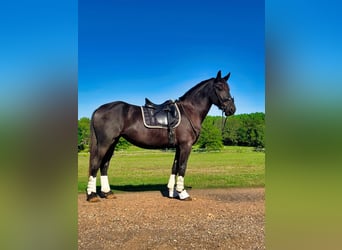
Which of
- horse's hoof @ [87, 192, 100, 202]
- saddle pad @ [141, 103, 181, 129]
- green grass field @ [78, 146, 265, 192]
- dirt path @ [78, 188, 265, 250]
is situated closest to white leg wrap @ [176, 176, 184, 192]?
dirt path @ [78, 188, 265, 250]

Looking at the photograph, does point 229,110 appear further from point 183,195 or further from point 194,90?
point 183,195

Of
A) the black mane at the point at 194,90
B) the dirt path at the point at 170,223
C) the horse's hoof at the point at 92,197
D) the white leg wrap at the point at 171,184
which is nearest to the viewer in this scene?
the dirt path at the point at 170,223

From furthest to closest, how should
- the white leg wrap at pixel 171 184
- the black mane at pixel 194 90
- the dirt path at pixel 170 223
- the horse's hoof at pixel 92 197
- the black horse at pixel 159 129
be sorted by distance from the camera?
the white leg wrap at pixel 171 184
the black mane at pixel 194 90
the black horse at pixel 159 129
the horse's hoof at pixel 92 197
the dirt path at pixel 170 223

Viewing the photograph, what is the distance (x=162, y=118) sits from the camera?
398 centimetres

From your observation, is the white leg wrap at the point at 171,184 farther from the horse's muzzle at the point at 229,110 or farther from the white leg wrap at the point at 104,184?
the horse's muzzle at the point at 229,110

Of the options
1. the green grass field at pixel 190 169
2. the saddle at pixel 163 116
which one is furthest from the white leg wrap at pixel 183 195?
the saddle at pixel 163 116

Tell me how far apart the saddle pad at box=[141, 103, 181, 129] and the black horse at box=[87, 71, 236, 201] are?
0.04 metres

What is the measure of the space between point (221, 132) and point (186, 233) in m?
1.37

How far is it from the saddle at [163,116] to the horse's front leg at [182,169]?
0.66 feet

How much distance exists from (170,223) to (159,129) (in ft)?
4.05

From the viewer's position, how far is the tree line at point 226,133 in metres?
3.56

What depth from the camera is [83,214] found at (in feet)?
10.4
